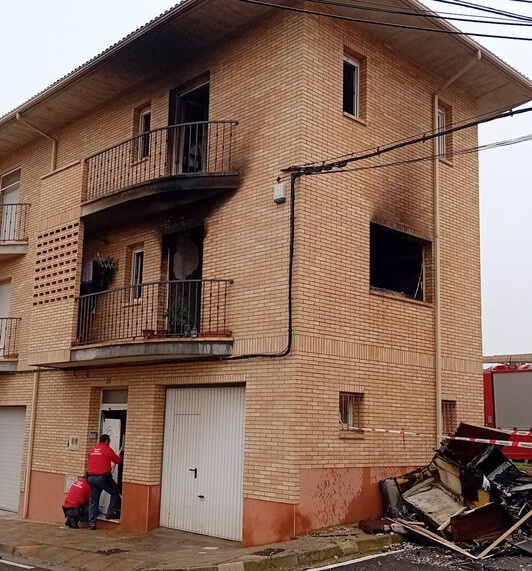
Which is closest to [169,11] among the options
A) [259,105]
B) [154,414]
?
[259,105]

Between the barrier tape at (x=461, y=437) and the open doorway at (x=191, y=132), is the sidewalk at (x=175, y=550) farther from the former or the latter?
the open doorway at (x=191, y=132)

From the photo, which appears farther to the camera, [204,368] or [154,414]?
[154,414]

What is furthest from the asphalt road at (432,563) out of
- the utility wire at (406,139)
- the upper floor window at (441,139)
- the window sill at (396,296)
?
the upper floor window at (441,139)

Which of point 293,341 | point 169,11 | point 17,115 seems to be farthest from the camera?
point 17,115

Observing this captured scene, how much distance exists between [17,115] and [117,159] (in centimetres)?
338

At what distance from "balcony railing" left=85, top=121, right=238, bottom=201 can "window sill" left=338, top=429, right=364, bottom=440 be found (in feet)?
15.9

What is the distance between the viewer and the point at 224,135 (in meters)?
13.0

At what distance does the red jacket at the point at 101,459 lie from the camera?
13586 mm

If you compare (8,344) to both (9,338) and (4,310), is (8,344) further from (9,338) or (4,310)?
(4,310)

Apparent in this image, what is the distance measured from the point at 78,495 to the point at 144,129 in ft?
25.0

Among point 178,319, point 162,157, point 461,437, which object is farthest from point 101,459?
point 461,437

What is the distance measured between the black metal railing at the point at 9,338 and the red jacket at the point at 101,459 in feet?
15.1

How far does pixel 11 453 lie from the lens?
688 inches

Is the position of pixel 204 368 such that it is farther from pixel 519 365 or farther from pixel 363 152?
pixel 519 365
